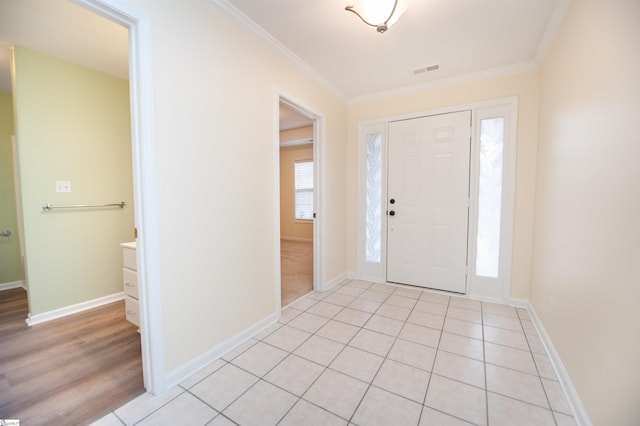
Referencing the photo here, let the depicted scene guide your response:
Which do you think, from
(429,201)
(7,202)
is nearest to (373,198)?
(429,201)

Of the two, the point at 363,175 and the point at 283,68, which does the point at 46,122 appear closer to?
the point at 283,68

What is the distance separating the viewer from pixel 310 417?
1.39 metres

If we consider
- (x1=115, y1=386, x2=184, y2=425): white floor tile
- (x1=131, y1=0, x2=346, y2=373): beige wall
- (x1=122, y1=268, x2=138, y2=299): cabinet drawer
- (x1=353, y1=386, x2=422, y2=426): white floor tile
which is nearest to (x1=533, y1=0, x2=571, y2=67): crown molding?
(x1=131, y1=0, x2=346, y2=373): beige wall

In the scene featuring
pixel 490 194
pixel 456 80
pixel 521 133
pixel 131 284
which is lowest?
pixel 131 284

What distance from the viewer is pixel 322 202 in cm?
320

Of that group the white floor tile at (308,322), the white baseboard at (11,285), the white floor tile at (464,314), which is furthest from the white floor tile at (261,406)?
the white baseboard at (11,285)

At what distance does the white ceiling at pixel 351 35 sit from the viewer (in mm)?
1884

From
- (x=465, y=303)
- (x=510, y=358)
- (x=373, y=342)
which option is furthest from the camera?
(x=465, y=303)

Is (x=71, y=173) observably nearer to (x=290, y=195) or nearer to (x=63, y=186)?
(x=63, y=186)

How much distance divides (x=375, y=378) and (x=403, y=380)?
0.59ft

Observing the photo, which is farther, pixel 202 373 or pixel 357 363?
pixel 357 363

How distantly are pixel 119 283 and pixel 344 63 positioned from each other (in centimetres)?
358

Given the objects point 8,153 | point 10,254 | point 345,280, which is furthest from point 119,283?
point 345,280

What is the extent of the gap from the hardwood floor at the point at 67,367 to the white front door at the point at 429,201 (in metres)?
2.94
